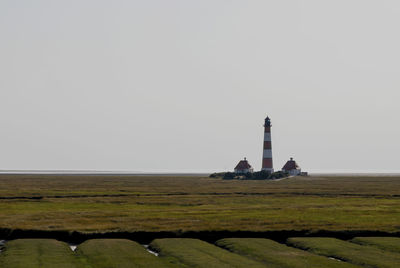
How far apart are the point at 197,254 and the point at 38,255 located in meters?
10.4

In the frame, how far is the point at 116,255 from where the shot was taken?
39.9m

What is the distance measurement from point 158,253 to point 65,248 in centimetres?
670

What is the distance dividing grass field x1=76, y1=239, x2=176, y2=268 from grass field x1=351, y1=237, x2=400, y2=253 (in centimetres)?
1718

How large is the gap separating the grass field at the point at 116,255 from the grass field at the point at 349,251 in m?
11.9

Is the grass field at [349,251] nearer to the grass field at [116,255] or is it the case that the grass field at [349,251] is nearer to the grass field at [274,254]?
the grass field at [274,254]

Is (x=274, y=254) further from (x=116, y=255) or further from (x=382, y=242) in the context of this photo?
(x=382, y=242)

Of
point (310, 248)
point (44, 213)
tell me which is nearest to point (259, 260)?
point (310, 248)

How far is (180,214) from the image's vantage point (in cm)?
6800

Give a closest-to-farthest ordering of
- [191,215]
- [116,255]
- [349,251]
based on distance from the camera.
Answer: [116,255] < [349,251] < [191,215]

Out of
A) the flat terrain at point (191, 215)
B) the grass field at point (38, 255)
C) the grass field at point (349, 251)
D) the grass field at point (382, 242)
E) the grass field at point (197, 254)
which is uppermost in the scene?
the flat terrain at point (191, 215)

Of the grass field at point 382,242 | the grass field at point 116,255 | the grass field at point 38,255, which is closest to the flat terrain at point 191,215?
the grass field at point 382,242

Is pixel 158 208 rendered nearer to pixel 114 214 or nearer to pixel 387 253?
pixel 114 214

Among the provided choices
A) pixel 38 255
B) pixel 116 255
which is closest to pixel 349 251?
pixel 116 255

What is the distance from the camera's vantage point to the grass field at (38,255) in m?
35.8
